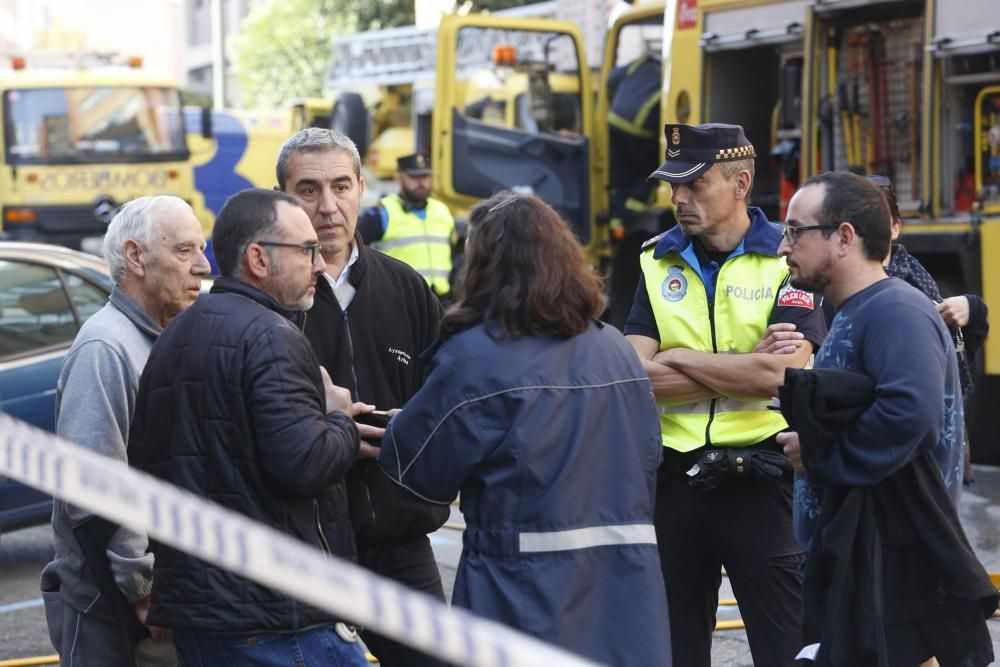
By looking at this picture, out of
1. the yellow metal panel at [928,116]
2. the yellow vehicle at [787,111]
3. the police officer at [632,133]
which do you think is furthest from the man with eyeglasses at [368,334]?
the police officer at [632,133]

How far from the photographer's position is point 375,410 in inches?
138

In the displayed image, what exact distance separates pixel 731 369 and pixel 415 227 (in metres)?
6.41

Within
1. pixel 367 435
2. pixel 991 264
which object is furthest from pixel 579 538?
pixel 991 264

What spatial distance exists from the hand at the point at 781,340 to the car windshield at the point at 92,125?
14.3m

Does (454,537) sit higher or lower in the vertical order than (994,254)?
lower

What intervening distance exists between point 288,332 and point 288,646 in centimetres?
63

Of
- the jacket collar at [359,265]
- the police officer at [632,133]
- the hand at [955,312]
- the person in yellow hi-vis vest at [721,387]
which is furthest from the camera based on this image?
the police officer at [632,133]

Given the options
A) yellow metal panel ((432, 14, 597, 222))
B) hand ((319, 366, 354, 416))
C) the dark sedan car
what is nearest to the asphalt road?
the dark sedan car

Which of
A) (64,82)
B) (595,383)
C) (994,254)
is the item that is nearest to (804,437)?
(595,383)

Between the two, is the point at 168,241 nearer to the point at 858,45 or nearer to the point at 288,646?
the point at 288,646

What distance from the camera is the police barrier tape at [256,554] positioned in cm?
171

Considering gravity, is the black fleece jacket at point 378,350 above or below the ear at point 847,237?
below

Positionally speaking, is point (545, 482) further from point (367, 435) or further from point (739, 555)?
point (739, 555)

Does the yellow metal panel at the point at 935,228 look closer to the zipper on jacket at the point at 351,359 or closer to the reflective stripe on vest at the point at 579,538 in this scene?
the zipper on jacket at the point at 351,359
